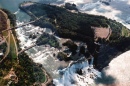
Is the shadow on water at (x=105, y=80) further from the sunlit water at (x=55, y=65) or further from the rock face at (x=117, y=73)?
the sunlit water at (x=55, y=65)

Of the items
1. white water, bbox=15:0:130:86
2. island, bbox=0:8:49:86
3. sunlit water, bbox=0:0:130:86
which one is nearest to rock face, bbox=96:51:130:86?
white water, bbox=15:0:130:86

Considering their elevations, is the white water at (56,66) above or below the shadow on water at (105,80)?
above

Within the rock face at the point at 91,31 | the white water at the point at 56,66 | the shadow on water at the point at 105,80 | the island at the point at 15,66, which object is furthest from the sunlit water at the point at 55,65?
the rock face at the point at 91,31

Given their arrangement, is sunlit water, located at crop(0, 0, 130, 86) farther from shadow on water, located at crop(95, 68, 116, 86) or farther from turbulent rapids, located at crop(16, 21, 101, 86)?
shadow on water, located at crop(95, 68, 116, 86)

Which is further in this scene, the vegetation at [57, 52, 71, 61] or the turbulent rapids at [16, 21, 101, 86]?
the vegetation at [57, 52, 71, 61]

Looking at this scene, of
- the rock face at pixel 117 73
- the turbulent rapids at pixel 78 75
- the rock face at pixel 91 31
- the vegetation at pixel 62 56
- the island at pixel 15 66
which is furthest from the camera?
the rock face at pixel 91 31

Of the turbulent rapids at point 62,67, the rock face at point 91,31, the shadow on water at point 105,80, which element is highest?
the rock face at point 91,31

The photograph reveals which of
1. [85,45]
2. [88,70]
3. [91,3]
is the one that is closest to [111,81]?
[88,70]

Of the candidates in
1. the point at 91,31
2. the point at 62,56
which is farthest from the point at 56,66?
the point at 91,31

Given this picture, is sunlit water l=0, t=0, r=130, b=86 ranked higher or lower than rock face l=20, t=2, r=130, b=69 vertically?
lower

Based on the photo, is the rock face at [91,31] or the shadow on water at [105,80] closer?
the shadow on water at [105,80]
